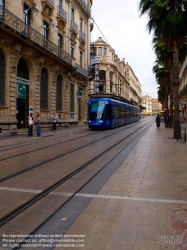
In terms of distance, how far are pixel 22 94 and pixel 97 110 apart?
712cm

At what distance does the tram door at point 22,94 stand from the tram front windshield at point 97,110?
6082 millimetres

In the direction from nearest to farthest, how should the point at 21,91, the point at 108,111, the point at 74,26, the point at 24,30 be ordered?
1. the point at 24,30
2. the point at 21,91
3. the point at 108,111
4. the point at 74,26

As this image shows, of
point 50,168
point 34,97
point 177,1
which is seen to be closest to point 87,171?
point 50,168

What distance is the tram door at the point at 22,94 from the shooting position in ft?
70.2

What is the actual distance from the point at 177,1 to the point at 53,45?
14.3 m

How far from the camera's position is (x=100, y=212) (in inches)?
172

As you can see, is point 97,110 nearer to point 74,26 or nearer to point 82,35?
point 74,26

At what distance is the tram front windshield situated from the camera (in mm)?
24547

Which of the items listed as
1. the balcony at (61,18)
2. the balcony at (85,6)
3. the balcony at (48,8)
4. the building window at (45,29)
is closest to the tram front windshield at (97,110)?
the building window at (45,29)

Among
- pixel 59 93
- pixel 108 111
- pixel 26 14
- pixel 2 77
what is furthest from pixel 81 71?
pixel 2 77

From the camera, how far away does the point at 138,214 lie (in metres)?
4.27

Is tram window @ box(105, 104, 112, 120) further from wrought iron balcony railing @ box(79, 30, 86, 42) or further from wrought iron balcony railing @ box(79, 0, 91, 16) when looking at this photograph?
wrought iron balcony railing @ box(79, 0, 91, 16)

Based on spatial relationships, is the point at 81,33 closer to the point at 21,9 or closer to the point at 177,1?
the point at 21,9

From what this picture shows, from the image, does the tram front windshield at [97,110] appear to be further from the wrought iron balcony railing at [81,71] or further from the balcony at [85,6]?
the balcony at [85,6]
